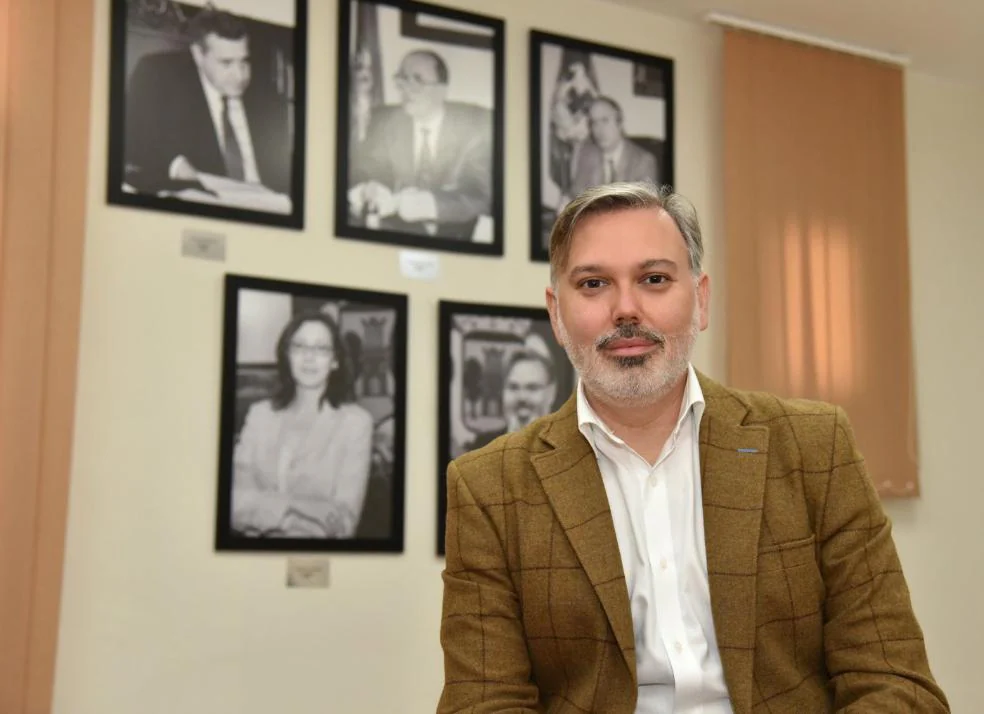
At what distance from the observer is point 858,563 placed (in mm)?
2264

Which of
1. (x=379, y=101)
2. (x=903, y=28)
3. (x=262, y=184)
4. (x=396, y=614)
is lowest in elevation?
(x=396, y=614)

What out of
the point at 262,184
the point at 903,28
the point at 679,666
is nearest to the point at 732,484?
the point at 679,666

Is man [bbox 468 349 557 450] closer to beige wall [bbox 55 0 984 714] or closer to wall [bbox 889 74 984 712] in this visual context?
beige wall [bbox 55 0 984 714]

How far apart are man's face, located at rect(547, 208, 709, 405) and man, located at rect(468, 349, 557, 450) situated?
2.18 m

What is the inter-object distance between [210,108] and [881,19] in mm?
3130

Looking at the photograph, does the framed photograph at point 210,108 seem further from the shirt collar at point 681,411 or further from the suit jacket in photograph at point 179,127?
the shirt collar at point 681,411

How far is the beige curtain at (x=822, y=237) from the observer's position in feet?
17.1

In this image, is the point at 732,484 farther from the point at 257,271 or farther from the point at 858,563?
the point at 257,271

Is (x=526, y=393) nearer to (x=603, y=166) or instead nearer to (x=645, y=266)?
(x=603, y=166)

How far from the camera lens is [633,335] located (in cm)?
242

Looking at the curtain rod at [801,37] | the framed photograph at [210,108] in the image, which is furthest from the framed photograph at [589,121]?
the framed photograph at [210,108]

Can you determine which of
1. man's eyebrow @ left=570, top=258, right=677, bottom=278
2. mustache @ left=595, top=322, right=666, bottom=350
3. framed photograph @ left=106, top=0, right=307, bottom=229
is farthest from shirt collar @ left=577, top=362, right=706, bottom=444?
framed photograph @ left=106, top=0, right=307, bottom=229

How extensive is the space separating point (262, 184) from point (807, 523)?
8.73 feet

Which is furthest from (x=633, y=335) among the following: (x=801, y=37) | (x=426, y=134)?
(x=801, y=37)
